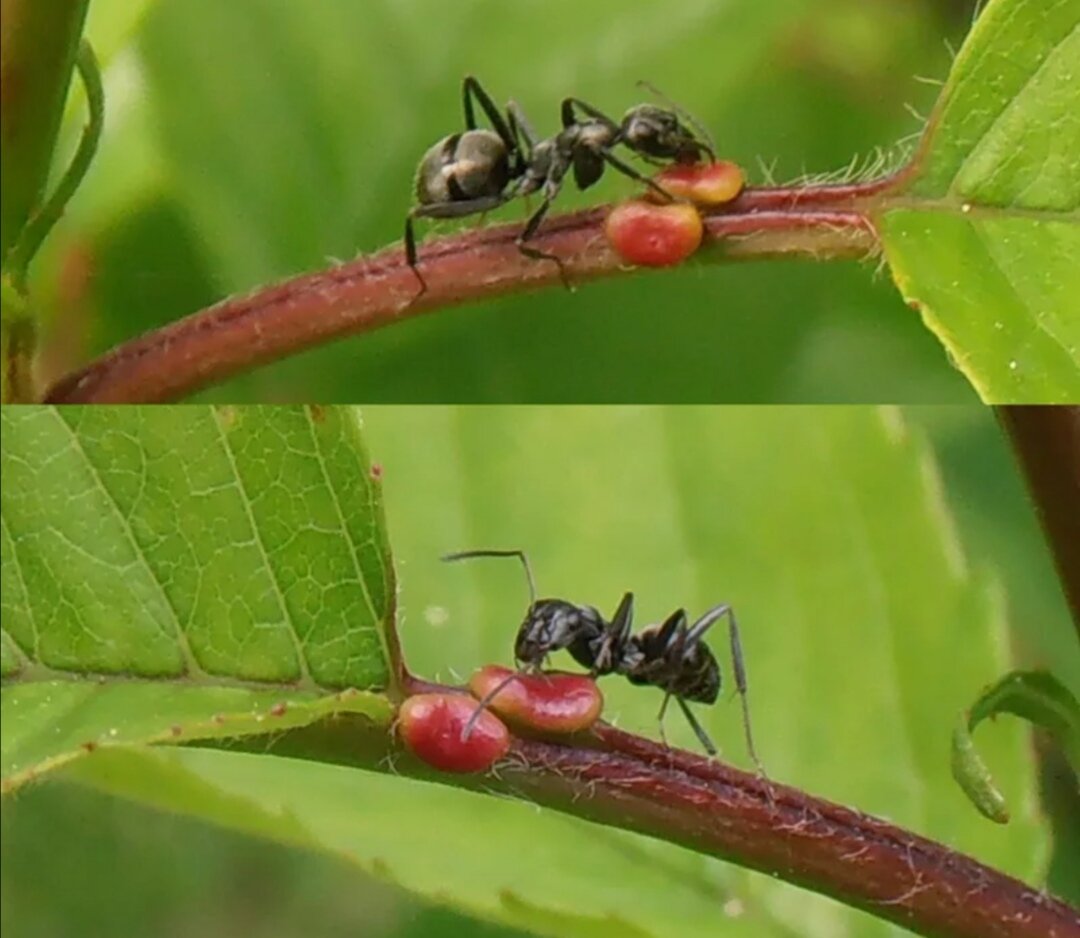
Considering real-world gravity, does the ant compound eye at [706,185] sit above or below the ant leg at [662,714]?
above

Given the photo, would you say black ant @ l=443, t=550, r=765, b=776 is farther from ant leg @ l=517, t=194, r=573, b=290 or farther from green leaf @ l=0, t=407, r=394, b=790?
green leaf @ l=0, t=407, r=394, b=790

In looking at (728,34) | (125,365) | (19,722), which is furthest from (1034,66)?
(728,34)

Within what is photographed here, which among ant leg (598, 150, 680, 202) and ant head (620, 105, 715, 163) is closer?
ant leg (598, 150, 680, 202)

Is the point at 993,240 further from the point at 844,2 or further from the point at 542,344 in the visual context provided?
the point at 844,2

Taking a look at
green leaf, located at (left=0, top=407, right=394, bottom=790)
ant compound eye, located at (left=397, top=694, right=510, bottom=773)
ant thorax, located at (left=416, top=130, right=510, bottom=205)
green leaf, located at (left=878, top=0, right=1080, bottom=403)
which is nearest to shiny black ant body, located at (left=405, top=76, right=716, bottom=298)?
ant thorax, located at (left=416, top=130, right=510, bottom=205)

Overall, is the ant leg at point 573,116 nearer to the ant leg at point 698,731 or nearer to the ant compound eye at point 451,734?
the ant leg at point 698,731

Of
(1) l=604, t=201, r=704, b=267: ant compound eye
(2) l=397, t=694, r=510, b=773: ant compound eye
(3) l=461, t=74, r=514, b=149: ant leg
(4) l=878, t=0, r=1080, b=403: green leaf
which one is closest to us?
(2) l=397, t=694, r=510, b=773: ant compound eye

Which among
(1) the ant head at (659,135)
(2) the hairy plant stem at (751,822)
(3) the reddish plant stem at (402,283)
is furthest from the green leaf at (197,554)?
(1) the ant head at (659,135)
